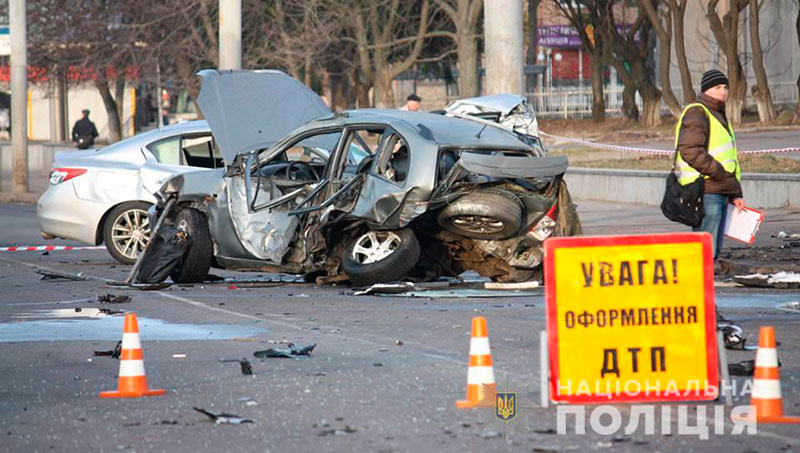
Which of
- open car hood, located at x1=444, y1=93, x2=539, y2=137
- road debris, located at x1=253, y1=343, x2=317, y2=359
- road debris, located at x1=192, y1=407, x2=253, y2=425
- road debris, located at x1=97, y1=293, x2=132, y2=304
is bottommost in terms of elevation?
road debris, located at x1=192, y1=407, x2=253, y2=425

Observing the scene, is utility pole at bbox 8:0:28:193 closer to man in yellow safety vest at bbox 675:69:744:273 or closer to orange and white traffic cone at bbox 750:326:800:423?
man in yellow safety vest at bbox 675:69:744:273

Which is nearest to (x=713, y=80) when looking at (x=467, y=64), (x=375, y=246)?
(x=375, y=246)

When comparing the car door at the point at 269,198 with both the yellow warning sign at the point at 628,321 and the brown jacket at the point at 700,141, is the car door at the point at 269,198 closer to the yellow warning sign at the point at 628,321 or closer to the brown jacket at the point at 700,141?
the brown jacket at the point at 700,141

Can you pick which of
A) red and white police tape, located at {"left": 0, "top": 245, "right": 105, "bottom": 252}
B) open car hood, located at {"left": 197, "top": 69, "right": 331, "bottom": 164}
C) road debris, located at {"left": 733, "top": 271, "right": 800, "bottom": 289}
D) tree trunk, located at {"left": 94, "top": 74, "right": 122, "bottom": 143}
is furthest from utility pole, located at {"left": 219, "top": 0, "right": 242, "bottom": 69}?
tree trunk, located at {"left": 94, "top": 74, "right": 122, "bottom": 143}

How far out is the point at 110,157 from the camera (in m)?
16.3

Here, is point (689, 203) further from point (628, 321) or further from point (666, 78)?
point (666, 78)

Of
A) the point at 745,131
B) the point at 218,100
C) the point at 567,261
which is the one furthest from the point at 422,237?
the point at 745,131

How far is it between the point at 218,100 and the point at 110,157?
2662 millimetres

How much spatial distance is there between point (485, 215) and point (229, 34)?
12153mm

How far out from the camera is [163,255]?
13578 millimetres

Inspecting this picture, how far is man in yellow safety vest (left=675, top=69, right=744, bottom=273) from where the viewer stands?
1170cm

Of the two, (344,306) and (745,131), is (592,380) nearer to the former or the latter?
(344,306)

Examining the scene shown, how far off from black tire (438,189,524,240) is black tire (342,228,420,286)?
335 mm

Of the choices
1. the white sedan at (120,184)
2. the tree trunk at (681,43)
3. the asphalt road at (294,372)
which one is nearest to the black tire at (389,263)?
the asphalt road at (294,372)
